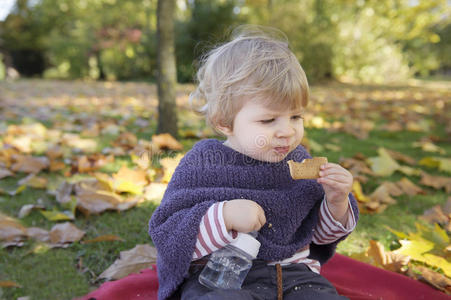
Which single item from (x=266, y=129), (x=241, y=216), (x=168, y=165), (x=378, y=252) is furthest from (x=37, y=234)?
(x=378, y=252)

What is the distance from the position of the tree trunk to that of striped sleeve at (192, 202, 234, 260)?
2.27 metres

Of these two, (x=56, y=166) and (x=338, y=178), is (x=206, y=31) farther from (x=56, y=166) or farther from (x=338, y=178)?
(x=338, y=178)

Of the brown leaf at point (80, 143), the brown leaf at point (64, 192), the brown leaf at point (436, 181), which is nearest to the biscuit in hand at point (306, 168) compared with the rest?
the brown leaf at point (64, 192)

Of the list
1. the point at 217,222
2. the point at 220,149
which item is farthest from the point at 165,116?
the point at 217,222

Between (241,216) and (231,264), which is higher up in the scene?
(241,216)

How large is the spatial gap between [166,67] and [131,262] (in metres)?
2.05

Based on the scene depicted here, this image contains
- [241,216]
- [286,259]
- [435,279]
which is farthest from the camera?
[435,279]

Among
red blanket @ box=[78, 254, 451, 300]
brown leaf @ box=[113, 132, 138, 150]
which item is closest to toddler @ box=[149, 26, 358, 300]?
red blanket @ box=[78, 254, 451, 300]

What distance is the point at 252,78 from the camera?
136 cm

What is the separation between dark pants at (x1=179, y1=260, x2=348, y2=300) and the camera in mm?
1338

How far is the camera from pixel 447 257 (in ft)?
5.58

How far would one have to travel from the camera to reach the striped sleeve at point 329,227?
1.53 meters

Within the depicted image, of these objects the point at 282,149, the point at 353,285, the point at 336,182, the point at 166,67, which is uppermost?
the point at 166,67

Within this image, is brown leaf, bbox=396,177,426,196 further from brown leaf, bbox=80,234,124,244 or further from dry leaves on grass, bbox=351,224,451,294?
brown leaf, bbox=80,234,124,244
